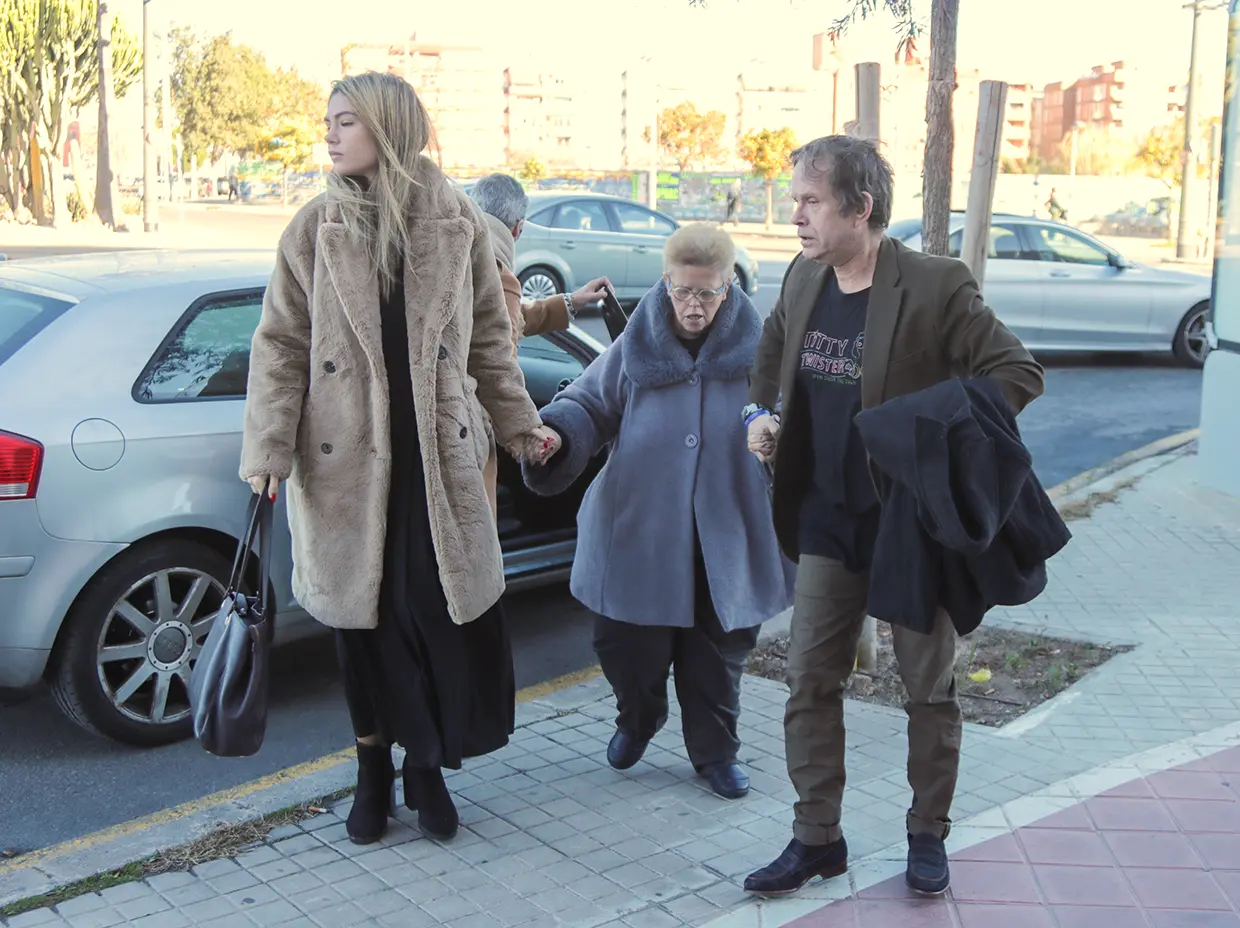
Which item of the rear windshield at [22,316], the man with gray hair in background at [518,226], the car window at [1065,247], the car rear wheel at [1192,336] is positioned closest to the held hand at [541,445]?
the man with gray hair in background at [518,226]

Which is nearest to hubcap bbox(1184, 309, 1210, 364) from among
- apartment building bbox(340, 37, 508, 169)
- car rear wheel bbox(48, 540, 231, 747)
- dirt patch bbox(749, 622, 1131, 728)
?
dirt patch bbox(749, 622, 1131, 728)

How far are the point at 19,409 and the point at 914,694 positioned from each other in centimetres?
279

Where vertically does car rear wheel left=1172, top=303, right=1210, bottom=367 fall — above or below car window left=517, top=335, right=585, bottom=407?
below

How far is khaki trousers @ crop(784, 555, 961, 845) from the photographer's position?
3.36 meters

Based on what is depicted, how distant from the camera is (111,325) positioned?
4566 mm

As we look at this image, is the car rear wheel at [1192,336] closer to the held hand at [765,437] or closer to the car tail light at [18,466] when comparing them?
the held hand at [765,437]

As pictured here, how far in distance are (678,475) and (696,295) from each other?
0.52 meters

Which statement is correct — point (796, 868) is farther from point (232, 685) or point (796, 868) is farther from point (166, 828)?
point (166, 828)

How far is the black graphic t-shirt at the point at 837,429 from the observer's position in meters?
3.35

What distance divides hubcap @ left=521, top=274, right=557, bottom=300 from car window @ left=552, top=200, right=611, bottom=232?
0.75m

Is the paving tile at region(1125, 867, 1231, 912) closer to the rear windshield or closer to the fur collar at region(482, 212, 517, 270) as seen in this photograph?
the fur collar at region(482, 212, 517, 270)

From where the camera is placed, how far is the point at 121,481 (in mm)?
4383

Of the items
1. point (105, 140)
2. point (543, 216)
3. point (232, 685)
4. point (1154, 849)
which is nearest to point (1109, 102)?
point (105, 140)

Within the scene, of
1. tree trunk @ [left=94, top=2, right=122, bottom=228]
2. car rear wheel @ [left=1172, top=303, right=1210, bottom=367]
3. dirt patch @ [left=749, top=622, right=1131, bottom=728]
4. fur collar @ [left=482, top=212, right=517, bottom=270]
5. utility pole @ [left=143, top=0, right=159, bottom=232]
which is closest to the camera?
fur collar @ [left=482, top=212, right=517, bottom=270]
